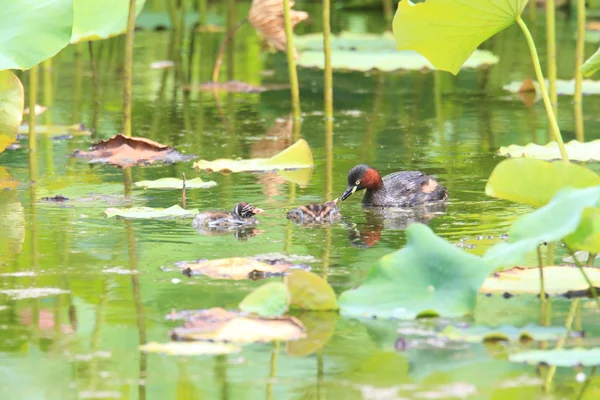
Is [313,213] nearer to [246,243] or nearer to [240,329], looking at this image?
[246,243]

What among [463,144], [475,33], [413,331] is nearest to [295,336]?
[413,331]

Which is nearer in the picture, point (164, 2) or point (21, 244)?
point (21, 244)

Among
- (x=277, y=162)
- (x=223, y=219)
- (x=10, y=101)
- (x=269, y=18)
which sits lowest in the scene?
(x=223, y=219)

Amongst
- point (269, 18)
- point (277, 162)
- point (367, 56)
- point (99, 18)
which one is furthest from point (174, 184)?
point (367, 56)

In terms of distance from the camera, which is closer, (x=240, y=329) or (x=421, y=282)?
(x=240, y=329)

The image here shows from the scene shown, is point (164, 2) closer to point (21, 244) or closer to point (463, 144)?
point (463, 144)

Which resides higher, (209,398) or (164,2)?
(164,2)

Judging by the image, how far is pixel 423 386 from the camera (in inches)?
144

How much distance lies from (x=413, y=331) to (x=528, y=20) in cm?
1491

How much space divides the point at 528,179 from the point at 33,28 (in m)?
3.56

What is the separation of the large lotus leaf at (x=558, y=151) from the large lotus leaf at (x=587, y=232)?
3438 millimetres

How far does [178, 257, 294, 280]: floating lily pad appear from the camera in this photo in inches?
198

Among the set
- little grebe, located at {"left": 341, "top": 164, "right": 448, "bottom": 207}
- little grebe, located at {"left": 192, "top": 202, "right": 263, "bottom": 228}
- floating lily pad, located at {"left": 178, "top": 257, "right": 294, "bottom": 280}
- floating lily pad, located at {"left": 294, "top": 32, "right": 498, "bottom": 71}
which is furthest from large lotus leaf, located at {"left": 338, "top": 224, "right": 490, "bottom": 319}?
floating lily pad, located at {"left": 294, "top": 32, "right": 498, "bottom": 71}

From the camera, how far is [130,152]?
852 cm
